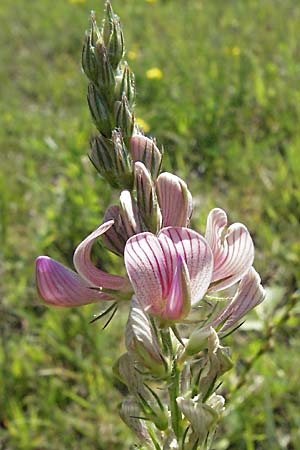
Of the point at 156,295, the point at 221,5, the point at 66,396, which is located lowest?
the point at 66,396

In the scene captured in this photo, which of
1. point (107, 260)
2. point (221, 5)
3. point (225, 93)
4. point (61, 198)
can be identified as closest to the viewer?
point (107, 260)

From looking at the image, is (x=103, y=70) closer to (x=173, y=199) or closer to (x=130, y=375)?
(x=173, y=199)

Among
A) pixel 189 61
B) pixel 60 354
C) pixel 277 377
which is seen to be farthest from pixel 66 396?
pixel 189 61

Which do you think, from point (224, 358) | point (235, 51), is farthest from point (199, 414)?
point (235, 51)

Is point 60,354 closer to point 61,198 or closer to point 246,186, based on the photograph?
point 61,198

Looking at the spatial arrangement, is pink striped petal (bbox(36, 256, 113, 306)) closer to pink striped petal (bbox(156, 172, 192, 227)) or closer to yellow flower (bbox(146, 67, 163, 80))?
pink striped petal (bbox(156, 172, 192, 227))

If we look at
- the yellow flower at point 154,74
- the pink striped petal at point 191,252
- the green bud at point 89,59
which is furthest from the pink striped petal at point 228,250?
the yellow flower at point 154,74

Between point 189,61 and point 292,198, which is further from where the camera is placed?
point 189,61
